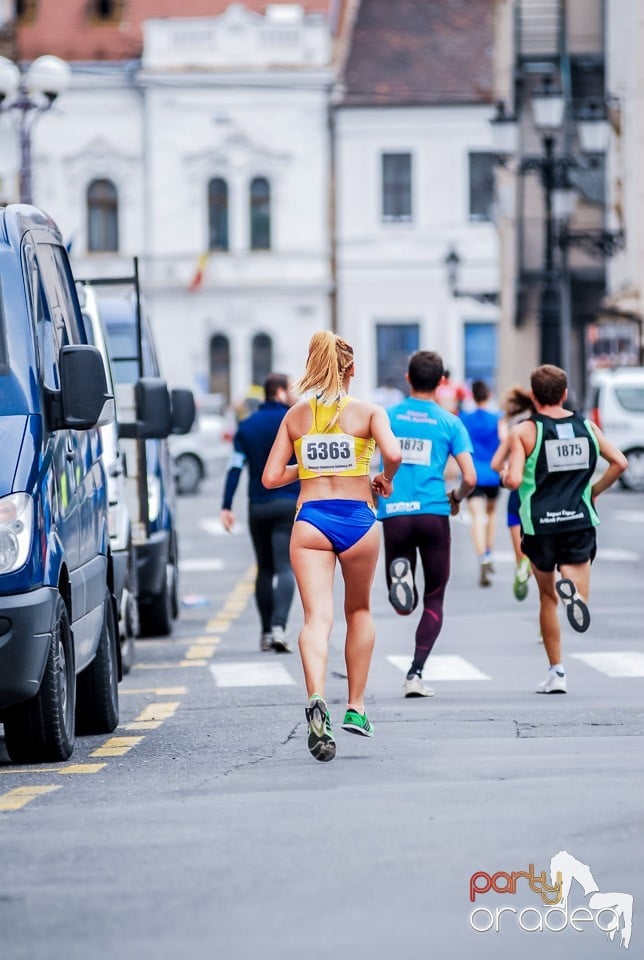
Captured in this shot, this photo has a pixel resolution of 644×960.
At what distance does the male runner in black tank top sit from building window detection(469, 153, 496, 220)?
57.0 m

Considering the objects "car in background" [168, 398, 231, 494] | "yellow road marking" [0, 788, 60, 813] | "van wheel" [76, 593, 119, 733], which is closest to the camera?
"yellow road marking" [0, 788, 60, 813]

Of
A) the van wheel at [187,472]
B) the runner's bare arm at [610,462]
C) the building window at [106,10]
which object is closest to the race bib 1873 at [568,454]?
the runner's bare arm at [610,462]

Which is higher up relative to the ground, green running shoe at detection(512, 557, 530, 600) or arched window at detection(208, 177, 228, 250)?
arched window at detection(208, 177, 228, 250)

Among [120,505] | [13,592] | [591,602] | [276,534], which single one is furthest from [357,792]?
[591,602]

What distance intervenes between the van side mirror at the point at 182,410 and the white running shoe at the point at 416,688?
5.06 meters

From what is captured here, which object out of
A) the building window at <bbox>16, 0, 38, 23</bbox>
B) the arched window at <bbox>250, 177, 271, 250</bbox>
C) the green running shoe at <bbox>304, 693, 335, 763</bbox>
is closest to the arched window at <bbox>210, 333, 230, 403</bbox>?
the arched window at <bbox>250, 177, 271, 250</bbox>

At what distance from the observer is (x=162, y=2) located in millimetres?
69875

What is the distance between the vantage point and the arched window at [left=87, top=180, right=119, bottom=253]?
227 ft

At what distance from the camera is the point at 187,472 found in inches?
1682

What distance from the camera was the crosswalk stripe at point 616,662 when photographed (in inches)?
538

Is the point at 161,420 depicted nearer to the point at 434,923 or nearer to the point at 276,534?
the point at 276,534

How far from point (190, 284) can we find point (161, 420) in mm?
53440

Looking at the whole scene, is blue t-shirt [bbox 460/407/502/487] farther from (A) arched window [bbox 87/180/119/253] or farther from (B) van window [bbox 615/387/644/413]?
(A) arched window [bbox 87/180/119/253]

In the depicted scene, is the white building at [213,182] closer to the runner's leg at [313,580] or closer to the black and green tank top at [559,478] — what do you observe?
the black and green tank top at [559,478]
